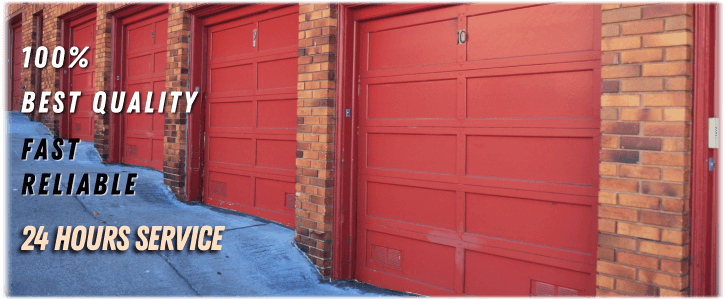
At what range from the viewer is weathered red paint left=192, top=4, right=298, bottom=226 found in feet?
17.3

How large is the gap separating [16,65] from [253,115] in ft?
26.9

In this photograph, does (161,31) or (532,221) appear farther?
(161,31)

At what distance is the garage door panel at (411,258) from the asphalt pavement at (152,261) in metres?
0.21

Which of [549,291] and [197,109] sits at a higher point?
[197,109]

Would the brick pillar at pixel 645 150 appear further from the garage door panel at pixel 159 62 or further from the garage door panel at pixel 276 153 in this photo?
the garage door panel at pixel 159 62

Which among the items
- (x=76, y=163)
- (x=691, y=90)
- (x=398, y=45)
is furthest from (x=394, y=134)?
(x=76, y=163)

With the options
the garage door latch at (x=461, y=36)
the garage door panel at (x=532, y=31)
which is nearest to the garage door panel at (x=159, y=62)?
the garage door latch at (x=461, y=36)

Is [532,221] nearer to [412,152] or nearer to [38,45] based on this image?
[412,152]

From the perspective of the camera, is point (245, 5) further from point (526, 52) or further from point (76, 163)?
point (76, 163)

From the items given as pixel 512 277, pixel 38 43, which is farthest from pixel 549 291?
pixel 38 43

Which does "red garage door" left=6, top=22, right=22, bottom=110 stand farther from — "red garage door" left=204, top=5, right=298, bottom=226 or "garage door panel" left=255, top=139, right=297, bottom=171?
"garage door panel" left=255, top=139, right=297, bottom=171

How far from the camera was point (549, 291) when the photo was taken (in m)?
3.52

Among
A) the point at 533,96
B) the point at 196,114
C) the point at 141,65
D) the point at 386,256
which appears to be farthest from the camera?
the point at 141,65

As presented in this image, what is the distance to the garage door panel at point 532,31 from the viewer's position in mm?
3309
